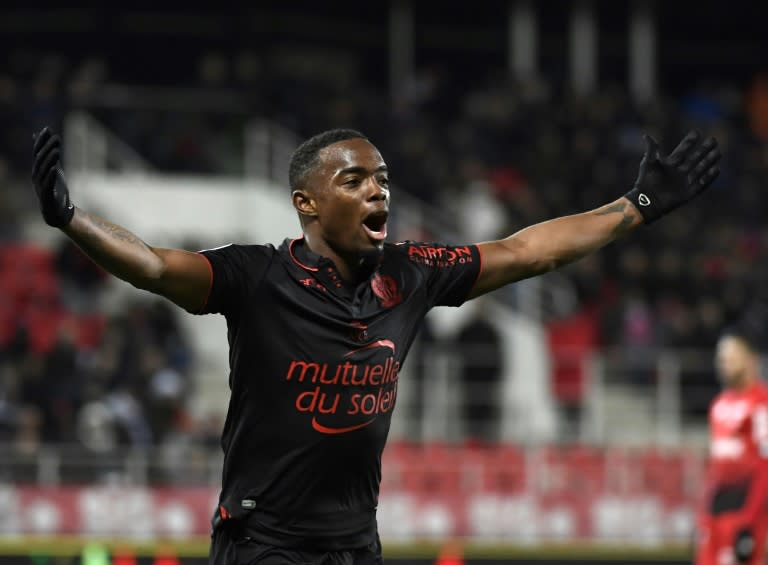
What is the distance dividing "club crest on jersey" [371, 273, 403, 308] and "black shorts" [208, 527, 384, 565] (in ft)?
2.18

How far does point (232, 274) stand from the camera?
14.1ft

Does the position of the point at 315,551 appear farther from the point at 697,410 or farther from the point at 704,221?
the point at 704,221

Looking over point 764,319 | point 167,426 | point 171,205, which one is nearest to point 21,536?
point 167,426

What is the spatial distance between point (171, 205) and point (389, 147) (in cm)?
263

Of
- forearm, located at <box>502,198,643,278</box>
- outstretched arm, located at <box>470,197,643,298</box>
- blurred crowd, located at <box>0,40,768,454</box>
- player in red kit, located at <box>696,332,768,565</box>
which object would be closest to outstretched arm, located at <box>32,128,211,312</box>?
outstretched arm, located at <box>470,197,643,298</box>

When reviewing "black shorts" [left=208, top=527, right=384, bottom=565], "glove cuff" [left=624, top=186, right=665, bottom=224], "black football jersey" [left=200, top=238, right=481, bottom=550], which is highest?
"glove cuff" [left=624, top=186, right=665, bottom=224]

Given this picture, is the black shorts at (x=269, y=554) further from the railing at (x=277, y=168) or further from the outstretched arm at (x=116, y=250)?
the railing at (x=277, y=168)

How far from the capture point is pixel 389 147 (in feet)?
61.2

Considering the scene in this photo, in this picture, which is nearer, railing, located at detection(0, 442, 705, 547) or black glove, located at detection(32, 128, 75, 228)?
black glove, located at detection(32, 128, 75, 228)

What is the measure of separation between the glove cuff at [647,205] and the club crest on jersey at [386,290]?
0.85m

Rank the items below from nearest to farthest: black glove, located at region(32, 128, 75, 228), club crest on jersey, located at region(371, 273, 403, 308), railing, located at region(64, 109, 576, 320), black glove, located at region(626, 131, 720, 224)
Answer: black glove, located at region(32, 128, 75, 228) → club crest on jersey, located at region(371, 273, 403, 308) → black glove, located at region(626, 131, 720, 224) → railing, located at region(64, 109, 576, 320)

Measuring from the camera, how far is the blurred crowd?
14023mm

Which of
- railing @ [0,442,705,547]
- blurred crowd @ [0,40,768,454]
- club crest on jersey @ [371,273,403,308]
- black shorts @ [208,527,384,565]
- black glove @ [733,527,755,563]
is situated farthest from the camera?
blurred crowd @ [0,40,768,454]

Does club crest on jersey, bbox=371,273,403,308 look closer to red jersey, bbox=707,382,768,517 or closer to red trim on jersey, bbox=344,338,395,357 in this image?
red trim on jersey, bbox=344,338,395,357
